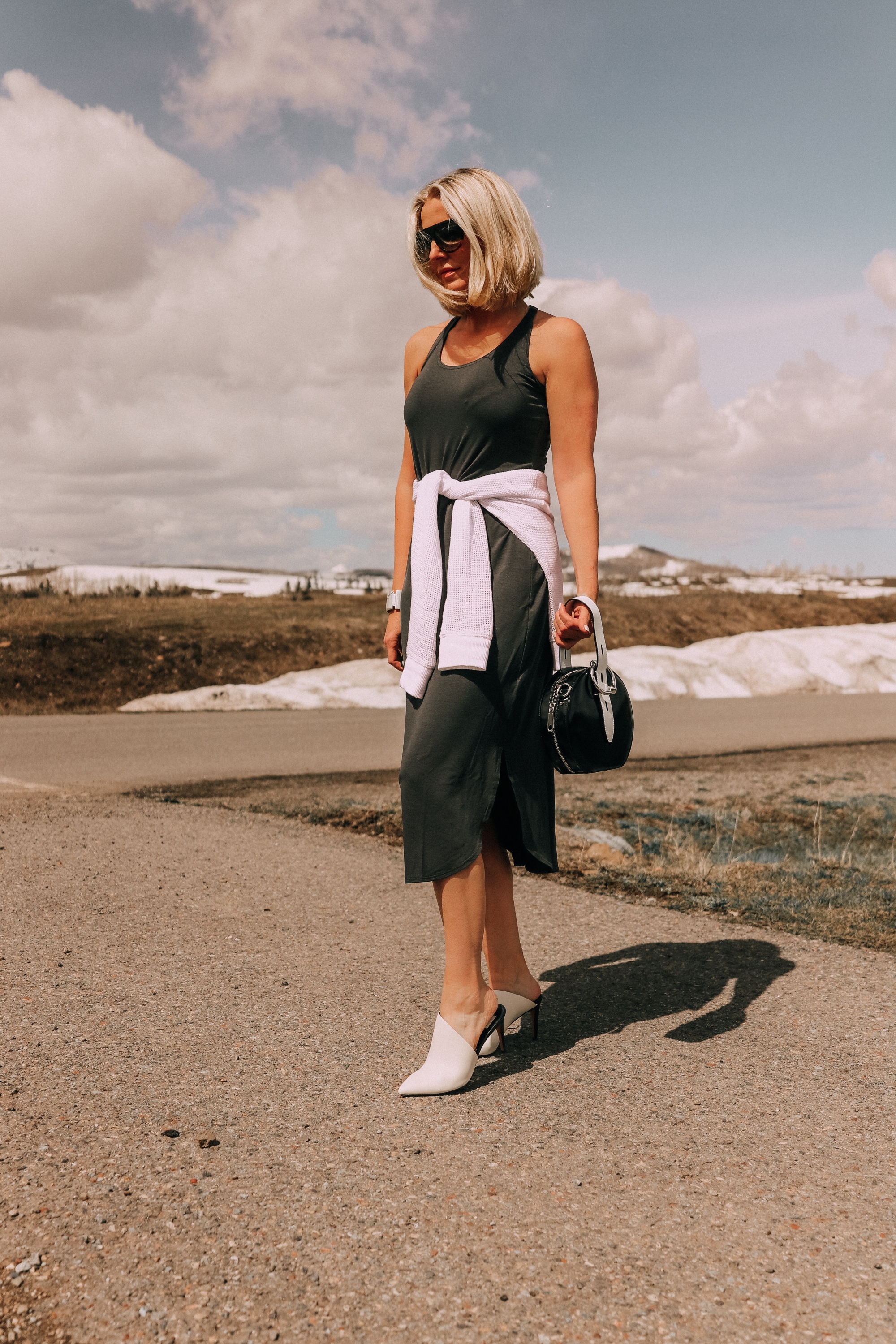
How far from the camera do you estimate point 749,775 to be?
946 cm

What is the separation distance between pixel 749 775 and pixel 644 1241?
7.74m

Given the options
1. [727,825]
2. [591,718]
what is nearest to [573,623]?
[591,718]

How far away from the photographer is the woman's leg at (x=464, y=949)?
2852mm

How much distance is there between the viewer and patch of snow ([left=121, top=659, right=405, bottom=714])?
1488cm

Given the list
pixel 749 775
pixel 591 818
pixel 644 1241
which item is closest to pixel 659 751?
pixel 749 775

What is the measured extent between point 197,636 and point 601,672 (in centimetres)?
1726

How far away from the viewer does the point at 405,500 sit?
3.21 meters

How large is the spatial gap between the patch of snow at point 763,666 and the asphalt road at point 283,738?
1.06 meters

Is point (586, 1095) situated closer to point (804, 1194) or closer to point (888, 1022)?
point (804, 1194)

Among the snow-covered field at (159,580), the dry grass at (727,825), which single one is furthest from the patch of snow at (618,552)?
the dry grass at (727,825)

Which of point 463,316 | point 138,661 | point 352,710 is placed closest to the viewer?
point 463,316

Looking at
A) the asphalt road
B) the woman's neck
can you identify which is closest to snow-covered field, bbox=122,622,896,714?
the asphalt road

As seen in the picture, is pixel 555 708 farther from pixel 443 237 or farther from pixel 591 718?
pixel 443 237

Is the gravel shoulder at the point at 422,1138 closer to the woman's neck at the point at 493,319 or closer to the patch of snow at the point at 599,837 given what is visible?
the patch of snow at the point at 599,837
